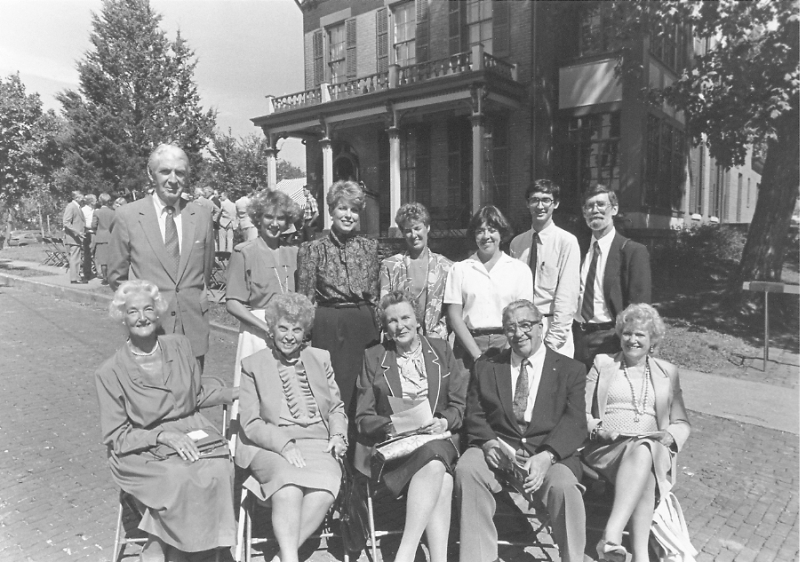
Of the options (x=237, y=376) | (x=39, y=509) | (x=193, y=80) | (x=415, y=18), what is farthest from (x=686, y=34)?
(x=39, y=509)

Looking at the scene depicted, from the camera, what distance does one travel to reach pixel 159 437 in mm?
2688

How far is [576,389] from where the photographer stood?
2916 millimetres

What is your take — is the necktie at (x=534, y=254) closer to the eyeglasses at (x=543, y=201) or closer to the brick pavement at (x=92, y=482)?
the eyeglasses at (x=543, y=201)

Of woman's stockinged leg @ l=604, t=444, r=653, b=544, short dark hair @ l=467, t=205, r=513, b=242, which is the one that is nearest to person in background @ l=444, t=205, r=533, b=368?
short dark hair @ l=467, t=205, r=513, b=242

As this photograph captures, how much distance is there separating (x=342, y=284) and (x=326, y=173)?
1.37 m

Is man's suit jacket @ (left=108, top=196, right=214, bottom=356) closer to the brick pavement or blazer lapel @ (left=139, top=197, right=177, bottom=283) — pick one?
blazer lapel @ (left=139, top=197, right=177, bottom=283)

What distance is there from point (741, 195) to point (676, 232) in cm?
143

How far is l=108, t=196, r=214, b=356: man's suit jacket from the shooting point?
3.07 metres

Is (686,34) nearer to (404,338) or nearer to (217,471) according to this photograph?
(404,338)

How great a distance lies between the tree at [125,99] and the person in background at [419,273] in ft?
4.18

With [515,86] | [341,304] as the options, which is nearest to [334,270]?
[341,304]

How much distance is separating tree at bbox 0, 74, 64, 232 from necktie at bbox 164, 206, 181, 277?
0.56 meters

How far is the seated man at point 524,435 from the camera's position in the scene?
261 cm

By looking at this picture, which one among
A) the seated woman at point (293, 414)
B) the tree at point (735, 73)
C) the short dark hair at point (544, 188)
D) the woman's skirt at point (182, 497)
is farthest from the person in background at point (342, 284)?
the tree at point (735, 73)
